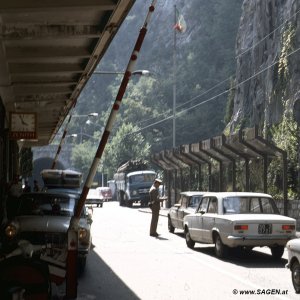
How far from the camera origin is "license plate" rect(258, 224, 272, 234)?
13332mm

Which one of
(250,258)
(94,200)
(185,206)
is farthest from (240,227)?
(94,200)

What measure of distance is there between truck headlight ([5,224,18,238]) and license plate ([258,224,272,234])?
524 centimetres

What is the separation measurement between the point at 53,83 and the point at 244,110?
36.4 meters

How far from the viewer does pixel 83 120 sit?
129 m

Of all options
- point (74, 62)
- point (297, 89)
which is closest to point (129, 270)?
point (74, 62)

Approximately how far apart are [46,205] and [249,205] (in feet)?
15.7

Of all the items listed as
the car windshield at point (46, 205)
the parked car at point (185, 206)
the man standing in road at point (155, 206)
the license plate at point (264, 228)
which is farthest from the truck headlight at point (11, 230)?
the man standing in road at point (155, 206)

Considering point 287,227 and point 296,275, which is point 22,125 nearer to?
Result: point 287,227

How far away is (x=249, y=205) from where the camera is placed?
Result: 14.6 metres

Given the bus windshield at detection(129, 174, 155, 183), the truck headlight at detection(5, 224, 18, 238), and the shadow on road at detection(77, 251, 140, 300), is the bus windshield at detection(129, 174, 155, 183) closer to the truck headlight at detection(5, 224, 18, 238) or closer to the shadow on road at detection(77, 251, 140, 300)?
the shadow on road at detection(77, 251, 140, 300)

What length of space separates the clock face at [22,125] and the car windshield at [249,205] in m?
5.94

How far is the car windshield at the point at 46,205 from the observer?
12031 millimetres

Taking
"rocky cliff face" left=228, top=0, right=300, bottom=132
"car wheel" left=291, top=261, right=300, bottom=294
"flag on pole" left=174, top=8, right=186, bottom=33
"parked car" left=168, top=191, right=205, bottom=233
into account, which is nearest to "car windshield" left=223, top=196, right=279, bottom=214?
"parked car" left=168, top=191, right=205, bottom=233

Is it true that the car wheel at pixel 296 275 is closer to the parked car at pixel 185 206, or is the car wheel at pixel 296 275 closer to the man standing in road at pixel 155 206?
the parked car at pixel 185 206
